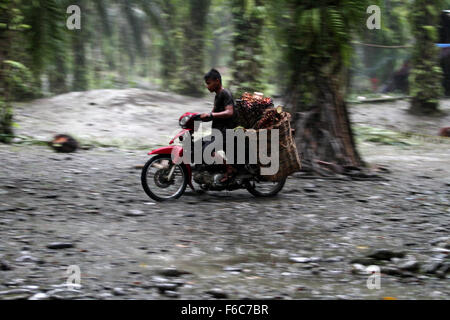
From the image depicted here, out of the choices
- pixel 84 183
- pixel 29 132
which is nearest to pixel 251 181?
pixel 84 183

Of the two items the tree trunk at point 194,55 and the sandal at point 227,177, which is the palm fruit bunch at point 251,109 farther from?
the tree trunk at point 194,55

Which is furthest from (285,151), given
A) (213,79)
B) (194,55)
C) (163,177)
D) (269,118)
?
(194,55)

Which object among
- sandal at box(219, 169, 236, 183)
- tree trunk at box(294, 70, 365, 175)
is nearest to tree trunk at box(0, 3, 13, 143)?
sandal at box(219, 169, 236, 183)

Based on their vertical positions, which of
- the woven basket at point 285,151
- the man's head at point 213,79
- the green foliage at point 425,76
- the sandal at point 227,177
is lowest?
the sandal at point 227,177

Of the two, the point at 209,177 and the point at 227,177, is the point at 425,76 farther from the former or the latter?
the point at 209,177

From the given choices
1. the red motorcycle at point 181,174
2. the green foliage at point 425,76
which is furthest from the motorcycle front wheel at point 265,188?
the green foliage at point 425,76

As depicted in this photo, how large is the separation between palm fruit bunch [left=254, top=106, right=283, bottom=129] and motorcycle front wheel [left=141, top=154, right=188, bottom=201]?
1.17 meters

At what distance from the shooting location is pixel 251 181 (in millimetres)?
8039

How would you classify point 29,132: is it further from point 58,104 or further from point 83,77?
point 83,77

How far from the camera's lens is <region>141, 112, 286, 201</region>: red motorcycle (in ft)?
24.3

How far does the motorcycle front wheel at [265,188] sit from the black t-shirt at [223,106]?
0.93 meters

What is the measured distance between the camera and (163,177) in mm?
7508

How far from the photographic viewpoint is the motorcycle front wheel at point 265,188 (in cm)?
794
